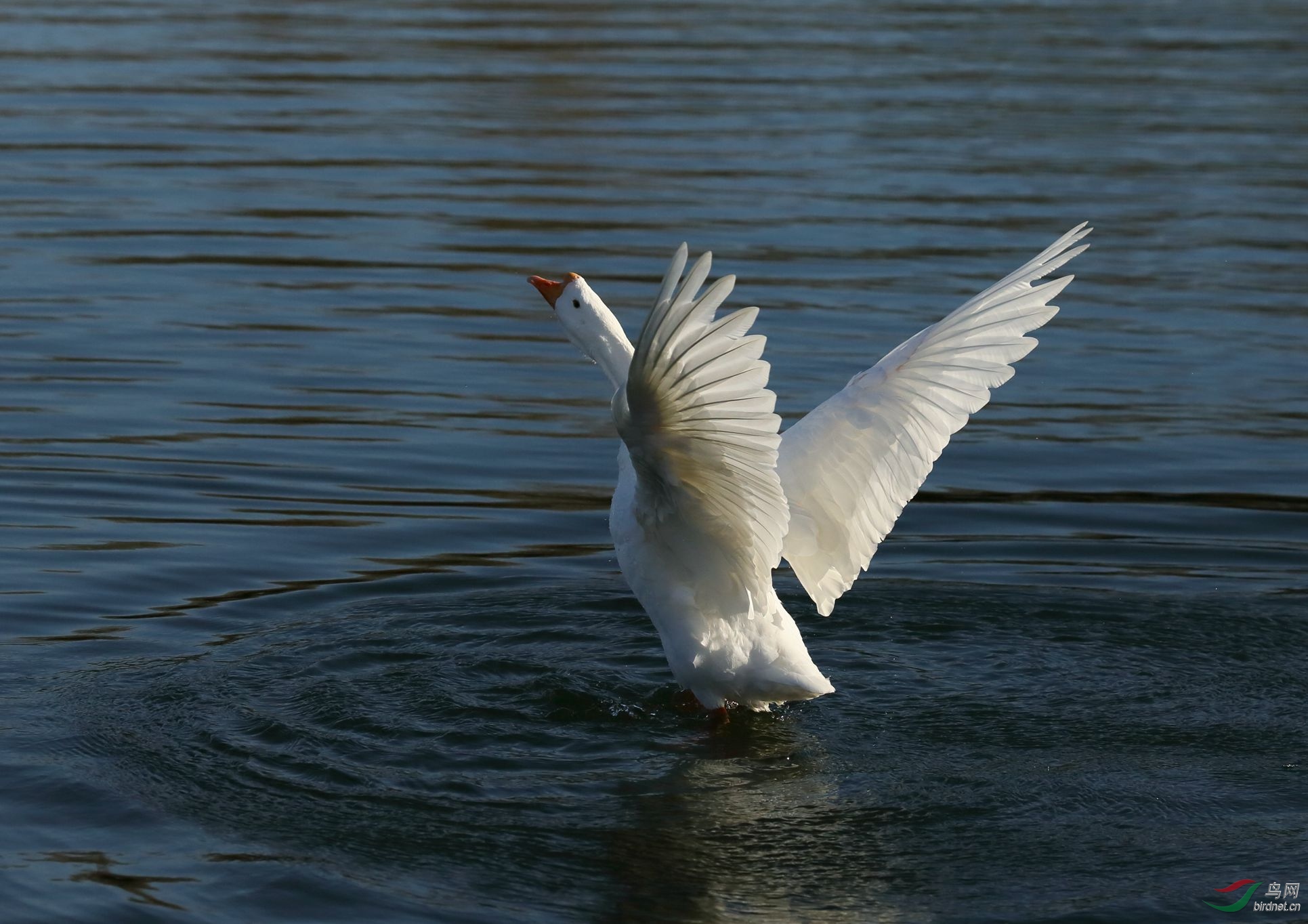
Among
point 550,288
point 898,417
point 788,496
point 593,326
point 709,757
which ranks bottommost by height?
point 709,757

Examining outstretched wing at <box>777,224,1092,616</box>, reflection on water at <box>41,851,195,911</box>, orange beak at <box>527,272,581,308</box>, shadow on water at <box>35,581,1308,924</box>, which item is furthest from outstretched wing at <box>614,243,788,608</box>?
reflection on water at <box>41,851,195,911</box>

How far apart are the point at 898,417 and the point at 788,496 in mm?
554

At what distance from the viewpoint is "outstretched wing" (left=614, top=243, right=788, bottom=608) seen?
587 cm

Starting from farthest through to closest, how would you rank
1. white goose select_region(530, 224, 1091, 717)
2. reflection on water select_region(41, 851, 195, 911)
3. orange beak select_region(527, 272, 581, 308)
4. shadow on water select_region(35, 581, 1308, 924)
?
orange beak select_region(527, 272, 581, 308) → white goose select_region(530, 224, 1091, 717) → shadow on water select_region(35, 581, 1308, 924) → reflection on water select_region(41, 851, 195, 911)

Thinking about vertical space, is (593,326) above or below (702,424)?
above

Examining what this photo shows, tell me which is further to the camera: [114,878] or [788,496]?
[788,496]

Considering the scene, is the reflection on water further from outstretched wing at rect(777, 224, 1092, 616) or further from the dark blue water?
outstretched wing at rect(777, 224, 1092, 616)

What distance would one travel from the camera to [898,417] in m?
7.92

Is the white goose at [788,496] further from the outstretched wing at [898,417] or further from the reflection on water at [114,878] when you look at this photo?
the reflection on water at [114,878]

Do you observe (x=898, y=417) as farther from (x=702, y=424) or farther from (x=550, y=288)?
(x=702, y=424)

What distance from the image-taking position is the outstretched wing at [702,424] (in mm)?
5871

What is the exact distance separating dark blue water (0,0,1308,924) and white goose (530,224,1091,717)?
0.40m

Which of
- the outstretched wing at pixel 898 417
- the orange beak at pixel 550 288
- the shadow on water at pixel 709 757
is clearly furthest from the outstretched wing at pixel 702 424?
the orange beak at pixel 550 288

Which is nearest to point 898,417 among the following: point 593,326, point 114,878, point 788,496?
point 788,496
